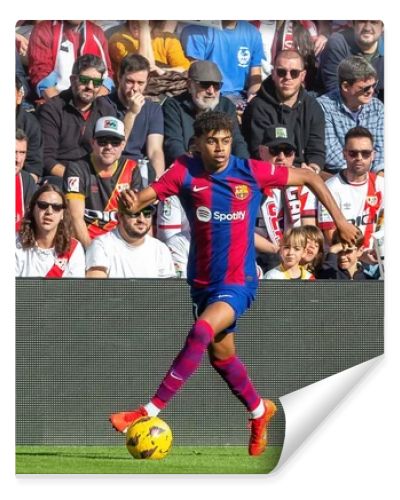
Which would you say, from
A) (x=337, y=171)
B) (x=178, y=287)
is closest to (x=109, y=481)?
(x=178, y=287)

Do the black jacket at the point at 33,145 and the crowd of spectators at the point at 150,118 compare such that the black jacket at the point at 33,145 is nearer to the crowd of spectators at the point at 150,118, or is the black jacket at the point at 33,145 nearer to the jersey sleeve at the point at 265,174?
the crowd of spectators at the point at 150,118

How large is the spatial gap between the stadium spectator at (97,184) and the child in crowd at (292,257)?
105 centimetres

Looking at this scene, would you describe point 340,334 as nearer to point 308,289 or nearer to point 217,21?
point 308,289

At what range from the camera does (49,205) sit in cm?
1245

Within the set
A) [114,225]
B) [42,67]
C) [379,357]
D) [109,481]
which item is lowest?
[109,481]

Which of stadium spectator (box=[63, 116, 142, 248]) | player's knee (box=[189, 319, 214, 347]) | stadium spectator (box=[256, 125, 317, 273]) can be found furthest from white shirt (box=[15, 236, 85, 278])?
stadium spectator (box=[256, 125, 317, 273])

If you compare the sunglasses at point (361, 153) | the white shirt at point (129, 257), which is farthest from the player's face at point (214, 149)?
the sunglasses at point (361, 153)

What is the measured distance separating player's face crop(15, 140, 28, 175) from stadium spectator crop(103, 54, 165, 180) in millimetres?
638

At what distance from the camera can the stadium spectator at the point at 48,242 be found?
1242 cm

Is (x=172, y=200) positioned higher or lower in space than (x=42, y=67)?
lower

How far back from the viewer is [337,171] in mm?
12594

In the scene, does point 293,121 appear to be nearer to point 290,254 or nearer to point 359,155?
point 359,155

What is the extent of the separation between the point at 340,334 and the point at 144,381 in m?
1.34

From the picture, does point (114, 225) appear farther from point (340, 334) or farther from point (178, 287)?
point (340, 334)
